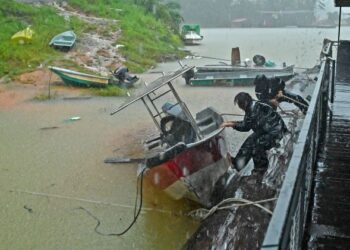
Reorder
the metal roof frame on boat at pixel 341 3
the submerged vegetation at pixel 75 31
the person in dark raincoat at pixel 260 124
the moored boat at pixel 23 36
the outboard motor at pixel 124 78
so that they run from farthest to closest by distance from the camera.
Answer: the moored boat at pixel 23 36
the submerged vegetation at pixel 75 31
the outboard motor at pixel 124 78
the metal roof frame on boat at pixel 341 3
the person in dark raincoat at pixel 260 124

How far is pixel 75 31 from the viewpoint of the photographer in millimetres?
27062

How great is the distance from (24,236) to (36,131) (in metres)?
6.61

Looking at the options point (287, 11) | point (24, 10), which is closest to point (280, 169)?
point (24, 10)

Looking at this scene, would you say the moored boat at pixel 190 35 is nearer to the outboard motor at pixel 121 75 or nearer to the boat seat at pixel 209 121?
the outboard motor at pixel 121 75

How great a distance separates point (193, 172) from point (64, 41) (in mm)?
19045

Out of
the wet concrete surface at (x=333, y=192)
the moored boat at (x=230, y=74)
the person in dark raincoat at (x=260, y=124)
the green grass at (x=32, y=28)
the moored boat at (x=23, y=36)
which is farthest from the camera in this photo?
the moored boat at (x=23, y=36)

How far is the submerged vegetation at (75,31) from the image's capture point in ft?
72.2

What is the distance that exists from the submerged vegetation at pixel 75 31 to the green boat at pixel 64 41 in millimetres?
417

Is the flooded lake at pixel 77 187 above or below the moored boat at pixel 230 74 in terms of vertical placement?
below

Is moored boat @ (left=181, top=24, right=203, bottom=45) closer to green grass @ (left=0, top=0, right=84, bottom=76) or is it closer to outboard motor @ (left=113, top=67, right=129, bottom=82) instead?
green grass @ (left=0, top=0, right=84, bottom=76)

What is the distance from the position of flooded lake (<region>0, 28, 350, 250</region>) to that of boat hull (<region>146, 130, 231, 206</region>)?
444 mm

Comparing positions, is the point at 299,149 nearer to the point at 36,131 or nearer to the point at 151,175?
the point at 151,175

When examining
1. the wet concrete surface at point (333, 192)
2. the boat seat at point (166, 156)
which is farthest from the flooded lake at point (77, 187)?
the wet concrete surface at point (333, 192)

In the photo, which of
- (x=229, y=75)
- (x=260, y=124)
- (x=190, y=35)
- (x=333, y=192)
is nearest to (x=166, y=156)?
(x=260, y=124)
